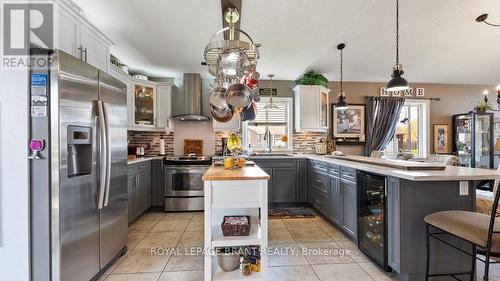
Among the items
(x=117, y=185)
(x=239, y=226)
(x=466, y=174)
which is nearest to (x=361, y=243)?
(x=466, y=174)

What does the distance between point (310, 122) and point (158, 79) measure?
10.6 feet

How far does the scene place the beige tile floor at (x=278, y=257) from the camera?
2.22 m

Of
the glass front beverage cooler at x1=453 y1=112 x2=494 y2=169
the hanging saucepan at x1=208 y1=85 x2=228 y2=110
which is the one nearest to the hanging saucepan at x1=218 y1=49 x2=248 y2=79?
the hanging saucepan at x1=208 y1=85 x2=228 y2=110

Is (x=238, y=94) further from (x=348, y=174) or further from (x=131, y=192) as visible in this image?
(x=131, y=192)

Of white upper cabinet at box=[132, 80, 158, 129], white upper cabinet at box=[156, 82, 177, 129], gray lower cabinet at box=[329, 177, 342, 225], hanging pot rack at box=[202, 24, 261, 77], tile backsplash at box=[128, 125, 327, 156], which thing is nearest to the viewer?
hanging pot rack at box=[202, 24, 261, 77]

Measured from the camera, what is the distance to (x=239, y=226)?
2027 mm

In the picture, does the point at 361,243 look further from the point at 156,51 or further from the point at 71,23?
the point at 156,51

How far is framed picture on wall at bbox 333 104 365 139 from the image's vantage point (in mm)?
5297

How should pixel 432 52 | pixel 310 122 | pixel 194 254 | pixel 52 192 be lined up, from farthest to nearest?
pixel 310 122 < pixel 432 52 < pixel 194 254 < pixel 52 192

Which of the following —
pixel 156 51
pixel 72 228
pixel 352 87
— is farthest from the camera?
pixel 352 87

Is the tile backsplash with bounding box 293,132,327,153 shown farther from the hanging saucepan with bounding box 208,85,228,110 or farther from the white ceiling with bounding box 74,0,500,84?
the hanging saucepan with bounding box 208,85,228,110

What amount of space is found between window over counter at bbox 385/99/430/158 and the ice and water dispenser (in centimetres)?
572

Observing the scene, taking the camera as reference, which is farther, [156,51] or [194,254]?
[156,51]

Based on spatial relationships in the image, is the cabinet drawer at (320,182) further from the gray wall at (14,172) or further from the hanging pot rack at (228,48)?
the gray wall at (14,172)
